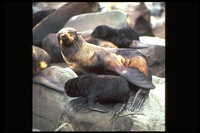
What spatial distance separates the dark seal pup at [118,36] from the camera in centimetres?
339

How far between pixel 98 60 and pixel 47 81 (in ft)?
1.29

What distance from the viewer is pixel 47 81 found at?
9.82 feet

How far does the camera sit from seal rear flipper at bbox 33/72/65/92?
2.92 meters

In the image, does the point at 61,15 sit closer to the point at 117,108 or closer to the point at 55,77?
the point at 55,77

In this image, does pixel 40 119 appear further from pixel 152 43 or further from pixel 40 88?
pixel 152 43

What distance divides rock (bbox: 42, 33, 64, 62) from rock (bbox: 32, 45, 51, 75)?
49mm

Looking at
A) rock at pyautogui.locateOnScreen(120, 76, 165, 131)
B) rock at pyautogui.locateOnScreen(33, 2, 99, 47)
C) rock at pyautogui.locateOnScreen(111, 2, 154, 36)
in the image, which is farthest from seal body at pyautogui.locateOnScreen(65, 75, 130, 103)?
rock at pyautogui.locateOnScreen(111, 2, 154, 36)

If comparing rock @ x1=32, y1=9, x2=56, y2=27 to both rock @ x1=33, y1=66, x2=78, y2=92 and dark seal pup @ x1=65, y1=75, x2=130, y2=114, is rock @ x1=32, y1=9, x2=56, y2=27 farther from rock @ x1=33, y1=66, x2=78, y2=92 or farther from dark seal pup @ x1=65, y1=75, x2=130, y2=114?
dark seal pup @ x1=65, y1=75, x2=130, y2=114

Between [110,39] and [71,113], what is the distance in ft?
2.81

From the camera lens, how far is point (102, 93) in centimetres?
269

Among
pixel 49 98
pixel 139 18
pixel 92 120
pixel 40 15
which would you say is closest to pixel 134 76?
pixel 92 120

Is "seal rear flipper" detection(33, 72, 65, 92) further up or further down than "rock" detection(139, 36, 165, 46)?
further down

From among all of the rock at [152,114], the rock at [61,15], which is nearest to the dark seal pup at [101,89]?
the rock at [152,114]
